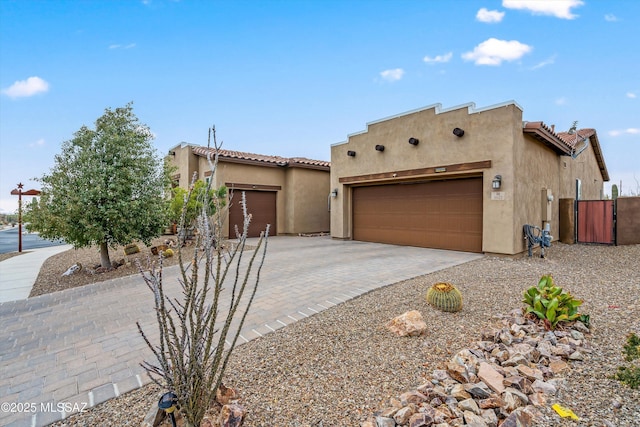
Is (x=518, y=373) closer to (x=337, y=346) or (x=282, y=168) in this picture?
(x=337, y=346)

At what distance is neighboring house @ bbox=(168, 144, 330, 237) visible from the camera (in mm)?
13638

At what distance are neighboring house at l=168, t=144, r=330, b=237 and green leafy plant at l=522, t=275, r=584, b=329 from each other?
1138 centimetres

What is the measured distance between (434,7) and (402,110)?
3.11m

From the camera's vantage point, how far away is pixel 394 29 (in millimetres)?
10219

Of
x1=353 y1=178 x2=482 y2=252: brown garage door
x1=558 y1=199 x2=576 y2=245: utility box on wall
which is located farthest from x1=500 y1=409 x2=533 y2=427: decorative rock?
x1=558 y1=199 x2=576 y2=245: utility box on wall

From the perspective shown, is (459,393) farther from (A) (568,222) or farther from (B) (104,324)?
(A) (568,222)

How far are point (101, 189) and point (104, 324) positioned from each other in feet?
13.2

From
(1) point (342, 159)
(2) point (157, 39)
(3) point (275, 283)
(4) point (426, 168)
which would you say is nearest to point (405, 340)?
(3) point (275, 283)

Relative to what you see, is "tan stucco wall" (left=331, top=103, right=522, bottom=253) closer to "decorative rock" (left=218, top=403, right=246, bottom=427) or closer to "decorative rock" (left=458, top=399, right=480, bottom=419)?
"decorative rock" (left=458, top=399, right=480, bottom=419)

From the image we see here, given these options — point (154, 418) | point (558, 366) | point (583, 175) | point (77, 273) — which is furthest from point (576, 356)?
point (583, 175)

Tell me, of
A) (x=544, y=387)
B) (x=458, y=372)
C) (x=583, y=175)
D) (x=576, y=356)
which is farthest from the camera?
(x=583, y=175)

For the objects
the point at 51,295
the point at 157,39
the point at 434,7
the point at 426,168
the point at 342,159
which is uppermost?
the point at 434,7

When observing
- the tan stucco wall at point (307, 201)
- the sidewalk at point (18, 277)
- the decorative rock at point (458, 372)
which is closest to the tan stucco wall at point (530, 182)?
the decorative rock at point (458, 372)

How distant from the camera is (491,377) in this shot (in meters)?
2.50
